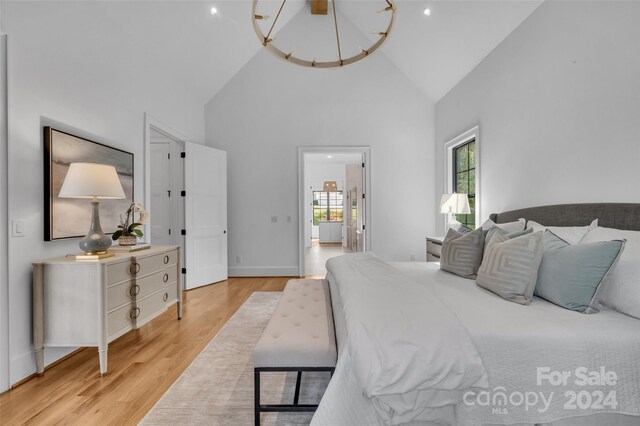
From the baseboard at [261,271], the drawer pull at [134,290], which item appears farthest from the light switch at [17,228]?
the baseboard at [261,271]

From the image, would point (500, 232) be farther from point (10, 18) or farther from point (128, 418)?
point (10, 18)

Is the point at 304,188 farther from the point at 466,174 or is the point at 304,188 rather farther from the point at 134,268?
the point at 134,268

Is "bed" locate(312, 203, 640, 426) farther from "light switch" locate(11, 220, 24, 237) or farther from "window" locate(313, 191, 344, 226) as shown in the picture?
"window" locate(313, 191, 344, 226)

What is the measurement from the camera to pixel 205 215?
4.62 meters

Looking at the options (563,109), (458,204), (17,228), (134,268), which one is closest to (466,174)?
(458,204)

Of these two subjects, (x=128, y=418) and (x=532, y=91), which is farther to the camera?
(x=532, y=91)

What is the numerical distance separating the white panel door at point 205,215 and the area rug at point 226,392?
6.99 feet

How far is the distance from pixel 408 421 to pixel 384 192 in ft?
13.9

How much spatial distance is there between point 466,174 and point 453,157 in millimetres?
451

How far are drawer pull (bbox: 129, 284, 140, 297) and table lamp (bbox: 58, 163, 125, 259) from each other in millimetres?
363

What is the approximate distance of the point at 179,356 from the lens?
2387 millimetres

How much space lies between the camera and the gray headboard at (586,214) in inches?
73.4

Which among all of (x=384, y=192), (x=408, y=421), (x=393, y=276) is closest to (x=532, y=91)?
(x=393, y=276)

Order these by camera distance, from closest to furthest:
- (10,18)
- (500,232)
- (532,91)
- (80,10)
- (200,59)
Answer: (10,18), (500,232), (80,10), (532,91), (200,59)
